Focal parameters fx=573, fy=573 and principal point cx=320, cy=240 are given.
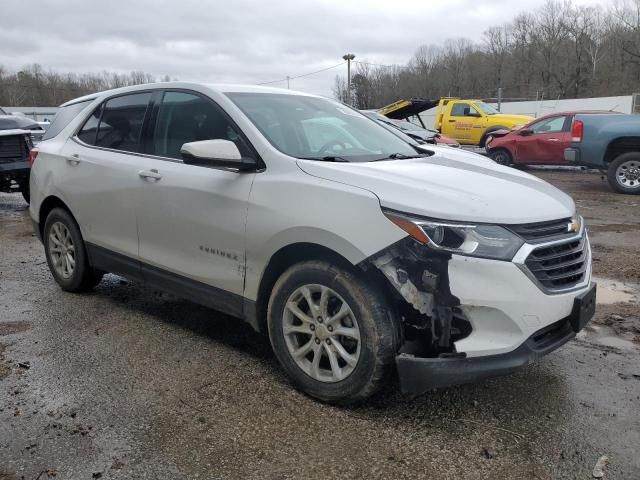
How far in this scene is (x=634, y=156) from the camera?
10.9 metres

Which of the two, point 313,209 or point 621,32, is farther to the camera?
point 621,32

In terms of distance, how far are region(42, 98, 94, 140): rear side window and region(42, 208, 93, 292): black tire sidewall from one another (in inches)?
28.4

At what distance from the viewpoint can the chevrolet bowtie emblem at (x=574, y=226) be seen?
301 cm

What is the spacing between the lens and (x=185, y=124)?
12.8ft

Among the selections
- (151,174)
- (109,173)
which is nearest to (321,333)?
(151,174)

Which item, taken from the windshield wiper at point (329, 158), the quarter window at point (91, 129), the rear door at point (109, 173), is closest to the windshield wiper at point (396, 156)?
the windshield wiper at point (329, 158)

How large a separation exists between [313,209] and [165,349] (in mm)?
1627

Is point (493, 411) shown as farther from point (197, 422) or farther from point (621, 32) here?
point (621, 32)

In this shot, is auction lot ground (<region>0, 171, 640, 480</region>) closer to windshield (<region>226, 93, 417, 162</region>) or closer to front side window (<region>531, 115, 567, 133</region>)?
windshield (<region>226, 93, 417, 162</region>)

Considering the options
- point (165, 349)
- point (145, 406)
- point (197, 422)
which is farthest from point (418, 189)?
point (165, 349)

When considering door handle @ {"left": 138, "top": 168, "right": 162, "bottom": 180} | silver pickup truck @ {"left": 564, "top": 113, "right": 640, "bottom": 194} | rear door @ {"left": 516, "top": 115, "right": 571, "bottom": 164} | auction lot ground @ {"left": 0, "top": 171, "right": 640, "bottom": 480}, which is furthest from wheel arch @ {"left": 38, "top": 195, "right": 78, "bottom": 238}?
rear door @ {"left": 516, "top": 115, "right": 571, "bottom": 164}

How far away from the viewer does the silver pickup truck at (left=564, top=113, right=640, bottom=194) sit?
429 inches

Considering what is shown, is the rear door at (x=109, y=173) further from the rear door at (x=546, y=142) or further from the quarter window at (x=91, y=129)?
the rear door at (x=546, y=142)

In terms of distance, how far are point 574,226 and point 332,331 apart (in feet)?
4.64
